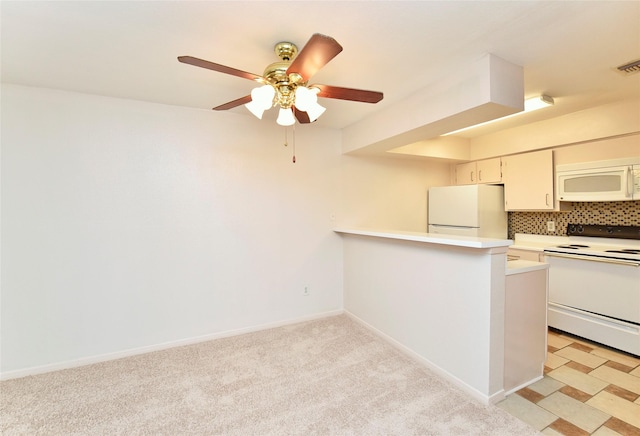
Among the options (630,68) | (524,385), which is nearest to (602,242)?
(630,68)

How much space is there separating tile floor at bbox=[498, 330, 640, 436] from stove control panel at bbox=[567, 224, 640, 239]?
46.7 inches

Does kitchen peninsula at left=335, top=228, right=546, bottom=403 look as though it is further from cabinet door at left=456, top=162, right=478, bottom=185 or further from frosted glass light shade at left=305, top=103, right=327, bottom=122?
cabinet door at left=456, top=162, right=478, bottom=185

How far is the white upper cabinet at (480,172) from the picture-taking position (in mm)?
3939

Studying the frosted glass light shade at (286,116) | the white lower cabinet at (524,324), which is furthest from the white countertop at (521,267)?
the frosted glass light shade at (286,116)

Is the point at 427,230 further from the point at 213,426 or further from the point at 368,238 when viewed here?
the point at 213,426

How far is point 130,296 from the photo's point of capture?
9.07ft

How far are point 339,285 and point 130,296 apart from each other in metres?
2.26

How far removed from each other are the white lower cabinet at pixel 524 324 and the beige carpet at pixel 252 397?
1.30 feet

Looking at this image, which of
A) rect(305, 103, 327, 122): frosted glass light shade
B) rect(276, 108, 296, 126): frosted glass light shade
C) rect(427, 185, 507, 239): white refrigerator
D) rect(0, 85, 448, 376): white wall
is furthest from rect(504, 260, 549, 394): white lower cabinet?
rect(0, 85, 448, 376): white wall

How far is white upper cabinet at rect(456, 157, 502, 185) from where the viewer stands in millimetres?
3939

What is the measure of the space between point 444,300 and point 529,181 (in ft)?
7.44

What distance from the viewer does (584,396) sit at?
2.09 m

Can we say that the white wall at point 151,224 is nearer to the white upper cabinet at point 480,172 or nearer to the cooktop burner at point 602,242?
the white upper cabinet at point 480,172

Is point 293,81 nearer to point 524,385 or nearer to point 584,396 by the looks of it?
point 524,385
